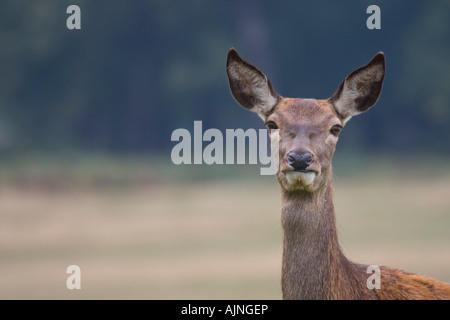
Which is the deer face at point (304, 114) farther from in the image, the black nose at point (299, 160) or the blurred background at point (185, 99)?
the blurred background at point (185, 99)

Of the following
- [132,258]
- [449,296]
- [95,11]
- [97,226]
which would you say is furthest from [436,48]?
[449,296]

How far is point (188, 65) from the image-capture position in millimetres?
59281

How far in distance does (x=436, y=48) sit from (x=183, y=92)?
14.1 m

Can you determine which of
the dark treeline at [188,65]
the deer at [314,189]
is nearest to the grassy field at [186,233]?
the dark treeline at [188,65]

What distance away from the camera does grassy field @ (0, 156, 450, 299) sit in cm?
2555

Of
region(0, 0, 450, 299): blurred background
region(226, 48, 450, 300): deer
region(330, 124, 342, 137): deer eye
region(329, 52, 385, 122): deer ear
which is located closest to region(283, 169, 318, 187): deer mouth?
region(226, 48, 450, 300): deer

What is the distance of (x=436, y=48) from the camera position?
58.2 metres

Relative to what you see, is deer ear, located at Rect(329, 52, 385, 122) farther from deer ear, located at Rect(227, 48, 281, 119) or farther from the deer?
deer ear, located at Rect(227, 48, 281, 119)

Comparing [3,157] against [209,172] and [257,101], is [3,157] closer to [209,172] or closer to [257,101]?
[209,172]

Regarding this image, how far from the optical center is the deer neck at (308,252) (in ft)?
31.3

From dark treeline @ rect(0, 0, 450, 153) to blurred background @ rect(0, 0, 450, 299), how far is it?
83 mm

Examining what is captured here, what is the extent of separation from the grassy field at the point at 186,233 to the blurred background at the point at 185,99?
200 mm

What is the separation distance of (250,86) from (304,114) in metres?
0.73

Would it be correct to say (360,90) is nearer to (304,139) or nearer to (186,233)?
(304,139)
